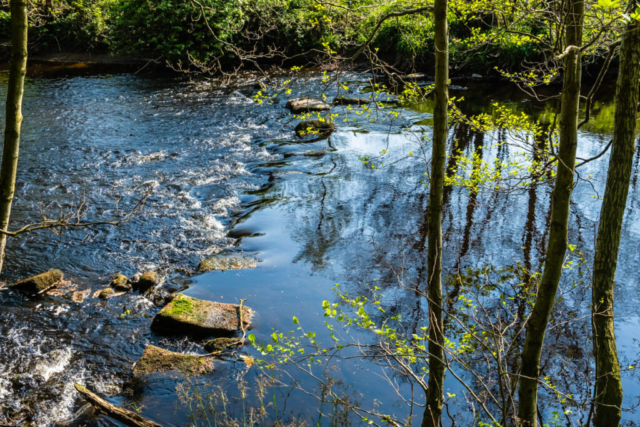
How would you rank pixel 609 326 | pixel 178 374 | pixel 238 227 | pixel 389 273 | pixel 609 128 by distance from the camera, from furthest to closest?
1. pixel 609 128
2. pixel 238 227
3. pixel 389 273
4. pixel 178 374
5. pixel 609 326

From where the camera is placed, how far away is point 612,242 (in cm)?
451

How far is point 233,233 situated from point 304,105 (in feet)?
26.3

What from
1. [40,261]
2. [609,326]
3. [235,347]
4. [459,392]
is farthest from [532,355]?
[40,261]

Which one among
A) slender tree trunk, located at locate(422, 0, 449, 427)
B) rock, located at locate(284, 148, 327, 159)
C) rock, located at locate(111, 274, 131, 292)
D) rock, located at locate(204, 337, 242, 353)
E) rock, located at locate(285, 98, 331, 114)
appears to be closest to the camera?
slender tree trunk, located at locate(422, 0, 449, 427)

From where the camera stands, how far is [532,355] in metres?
3.86

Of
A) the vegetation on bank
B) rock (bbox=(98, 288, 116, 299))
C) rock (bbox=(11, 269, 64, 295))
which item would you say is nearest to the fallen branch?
rock (bbox=(98, 288, 116, 299))

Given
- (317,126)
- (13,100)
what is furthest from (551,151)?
(317,126)

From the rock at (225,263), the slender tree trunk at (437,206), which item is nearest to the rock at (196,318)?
the rock at (225,263)

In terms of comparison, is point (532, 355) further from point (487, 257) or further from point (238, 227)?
point (238, 227)

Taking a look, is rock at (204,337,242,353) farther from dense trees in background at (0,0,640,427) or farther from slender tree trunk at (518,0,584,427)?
slender tree trunk at (518,0,584,427)

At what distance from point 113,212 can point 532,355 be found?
800cm

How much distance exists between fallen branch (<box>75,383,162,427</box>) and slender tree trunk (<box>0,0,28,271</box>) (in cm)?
230

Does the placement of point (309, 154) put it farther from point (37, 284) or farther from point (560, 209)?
point (560, 209)

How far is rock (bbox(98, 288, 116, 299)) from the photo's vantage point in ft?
23.4
